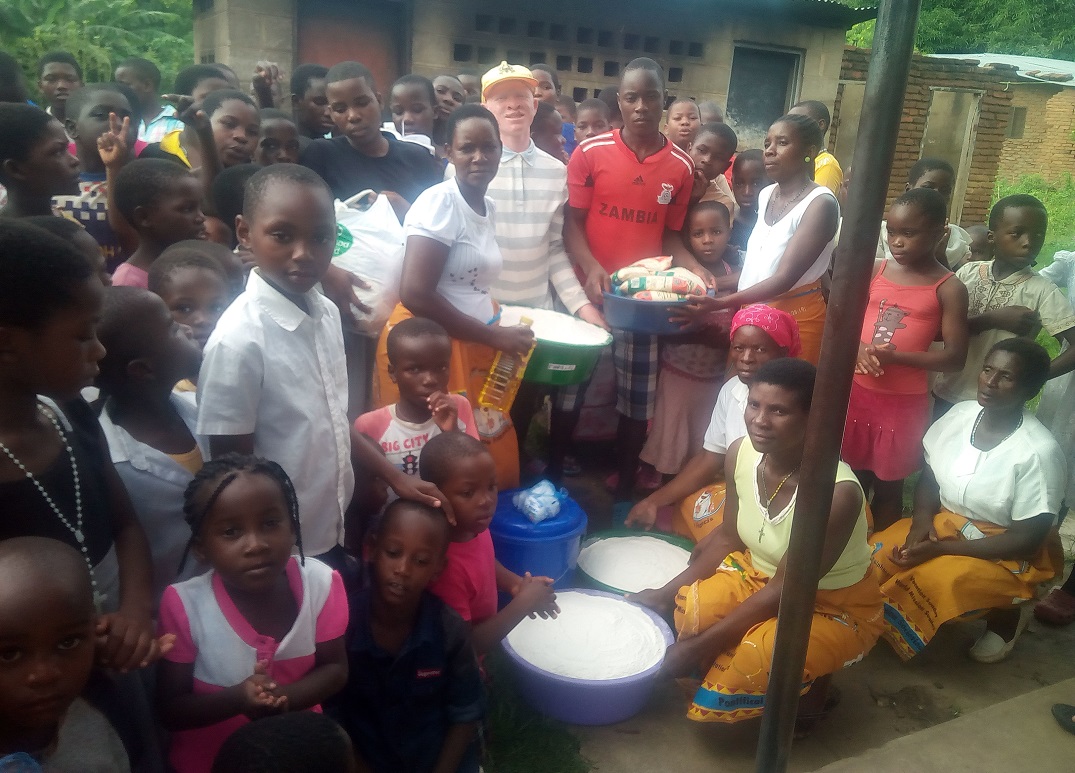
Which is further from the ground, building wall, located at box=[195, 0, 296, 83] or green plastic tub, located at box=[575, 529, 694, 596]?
building wall, located at box=[195, 0, 296, 83]

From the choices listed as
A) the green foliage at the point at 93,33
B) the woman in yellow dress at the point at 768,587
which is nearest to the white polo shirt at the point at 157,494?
the woman in yellow dress at the point at 768,587

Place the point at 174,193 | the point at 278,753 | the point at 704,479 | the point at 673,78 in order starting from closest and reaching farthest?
the point at 278,753 < the point at 174,193 < the point at 704,479 < the point at 673,78

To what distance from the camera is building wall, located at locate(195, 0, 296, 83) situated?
22.3 ft

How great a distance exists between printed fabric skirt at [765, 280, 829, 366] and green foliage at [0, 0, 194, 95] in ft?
31.0

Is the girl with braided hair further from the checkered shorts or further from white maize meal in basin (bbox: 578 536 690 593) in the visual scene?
the checkered shorts

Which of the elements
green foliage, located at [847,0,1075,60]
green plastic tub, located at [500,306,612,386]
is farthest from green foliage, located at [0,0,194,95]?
green foliage, located at [847,0,1075,60]

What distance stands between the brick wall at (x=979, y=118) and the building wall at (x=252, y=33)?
7.26 meters

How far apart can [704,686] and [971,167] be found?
1210cm

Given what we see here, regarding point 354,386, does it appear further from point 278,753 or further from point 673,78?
point 673,78

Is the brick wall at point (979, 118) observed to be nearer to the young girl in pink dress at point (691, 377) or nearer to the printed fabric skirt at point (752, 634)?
the young girl in pink dress at point (691, 377)

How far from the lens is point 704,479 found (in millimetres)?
3551

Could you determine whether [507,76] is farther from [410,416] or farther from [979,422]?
[979,422]

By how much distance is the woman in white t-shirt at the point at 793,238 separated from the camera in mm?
3391

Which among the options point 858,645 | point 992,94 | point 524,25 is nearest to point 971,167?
point 992,94
